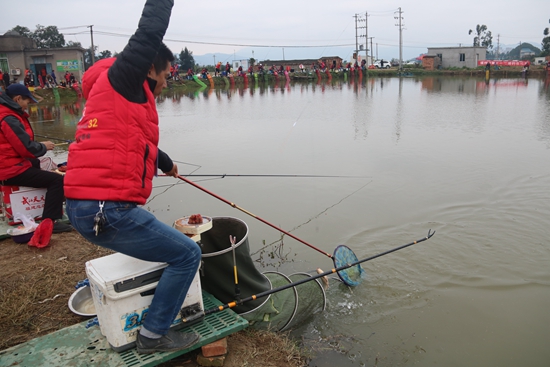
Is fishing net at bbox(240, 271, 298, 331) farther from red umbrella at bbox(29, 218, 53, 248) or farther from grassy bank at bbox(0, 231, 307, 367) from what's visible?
red umbrella at bbox(29, 218, 53, 248)

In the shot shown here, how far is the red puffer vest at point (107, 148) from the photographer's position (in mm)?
1913

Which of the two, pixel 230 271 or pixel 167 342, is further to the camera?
pixel 230 271

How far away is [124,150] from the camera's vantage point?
193 centimetres

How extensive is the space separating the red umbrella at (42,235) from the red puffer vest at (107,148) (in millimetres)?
2439

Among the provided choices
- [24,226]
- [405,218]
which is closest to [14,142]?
[24,226]

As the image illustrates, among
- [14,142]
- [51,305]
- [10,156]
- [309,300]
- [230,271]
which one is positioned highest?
[14,142]

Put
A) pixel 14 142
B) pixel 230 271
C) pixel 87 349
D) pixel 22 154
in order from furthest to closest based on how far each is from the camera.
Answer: pixel 22 154 < pixel 14 142 < pixel 230 271 < pixel 87 349

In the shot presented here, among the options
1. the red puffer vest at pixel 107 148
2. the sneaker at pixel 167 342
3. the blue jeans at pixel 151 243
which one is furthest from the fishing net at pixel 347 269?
the red puffer vest at pixel 107 148

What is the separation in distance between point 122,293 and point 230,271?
84 cm

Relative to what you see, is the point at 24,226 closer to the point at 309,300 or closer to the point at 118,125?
the point at 309,300

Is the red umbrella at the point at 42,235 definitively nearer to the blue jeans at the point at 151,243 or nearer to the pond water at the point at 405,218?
the pond water at the point at 405,218

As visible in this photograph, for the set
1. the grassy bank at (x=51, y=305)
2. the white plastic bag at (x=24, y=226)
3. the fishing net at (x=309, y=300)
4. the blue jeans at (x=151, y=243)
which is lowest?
the fishing net at (x=309, y=300)

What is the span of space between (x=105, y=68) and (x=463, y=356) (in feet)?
10.4

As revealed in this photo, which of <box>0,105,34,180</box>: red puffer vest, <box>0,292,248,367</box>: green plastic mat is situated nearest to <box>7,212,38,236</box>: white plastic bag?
<box>0,105,34,180</box>: red puffer vest
